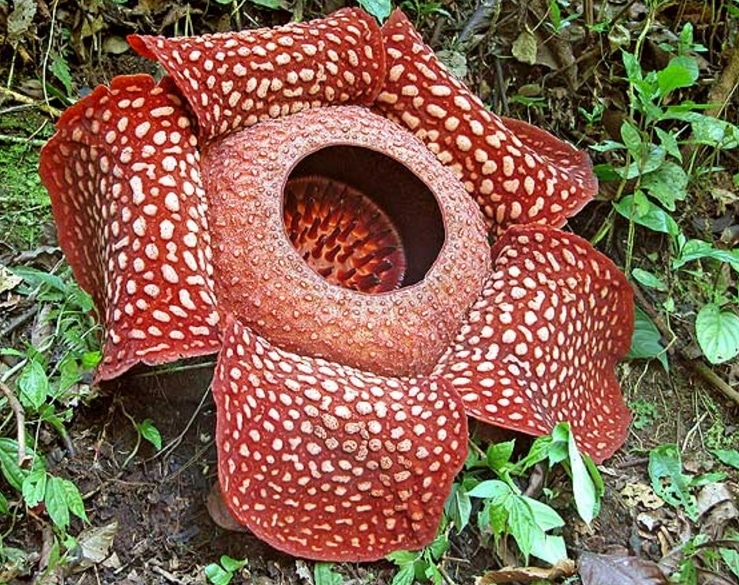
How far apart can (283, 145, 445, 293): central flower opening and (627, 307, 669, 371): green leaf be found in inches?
34.9

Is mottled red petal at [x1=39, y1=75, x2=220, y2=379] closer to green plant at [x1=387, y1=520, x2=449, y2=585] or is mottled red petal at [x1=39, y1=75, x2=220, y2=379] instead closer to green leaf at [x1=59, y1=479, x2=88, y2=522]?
green leaf at [x1=59, y1=479, x2=88, y2=522]

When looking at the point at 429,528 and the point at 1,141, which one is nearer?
the point at 429,528

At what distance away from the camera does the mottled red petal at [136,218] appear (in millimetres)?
2395

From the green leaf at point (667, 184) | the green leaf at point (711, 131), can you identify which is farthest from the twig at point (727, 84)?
the green leaf at point (667, 184)

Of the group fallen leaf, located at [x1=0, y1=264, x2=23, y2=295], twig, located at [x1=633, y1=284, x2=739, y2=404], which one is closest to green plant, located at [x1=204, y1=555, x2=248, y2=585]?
fallen leaf, located at [x1=0, y1=264, x2=23, y2=295]

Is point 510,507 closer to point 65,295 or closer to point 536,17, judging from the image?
point 65,295

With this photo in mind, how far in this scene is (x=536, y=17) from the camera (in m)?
3.89

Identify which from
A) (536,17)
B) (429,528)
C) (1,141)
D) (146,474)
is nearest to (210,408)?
(146,474)

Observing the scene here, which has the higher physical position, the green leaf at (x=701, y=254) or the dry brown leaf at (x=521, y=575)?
the green leaf at (x=701, y=254)

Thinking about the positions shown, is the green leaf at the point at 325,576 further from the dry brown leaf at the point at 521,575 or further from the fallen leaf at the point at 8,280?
the fallen leaf at the point at 8,280

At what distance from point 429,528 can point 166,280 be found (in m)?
0.85

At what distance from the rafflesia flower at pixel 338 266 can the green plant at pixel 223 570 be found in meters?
0.18

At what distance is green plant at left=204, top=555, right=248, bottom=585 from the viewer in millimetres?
2463

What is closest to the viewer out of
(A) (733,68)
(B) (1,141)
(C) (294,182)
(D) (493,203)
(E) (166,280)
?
(E) (166,280)
